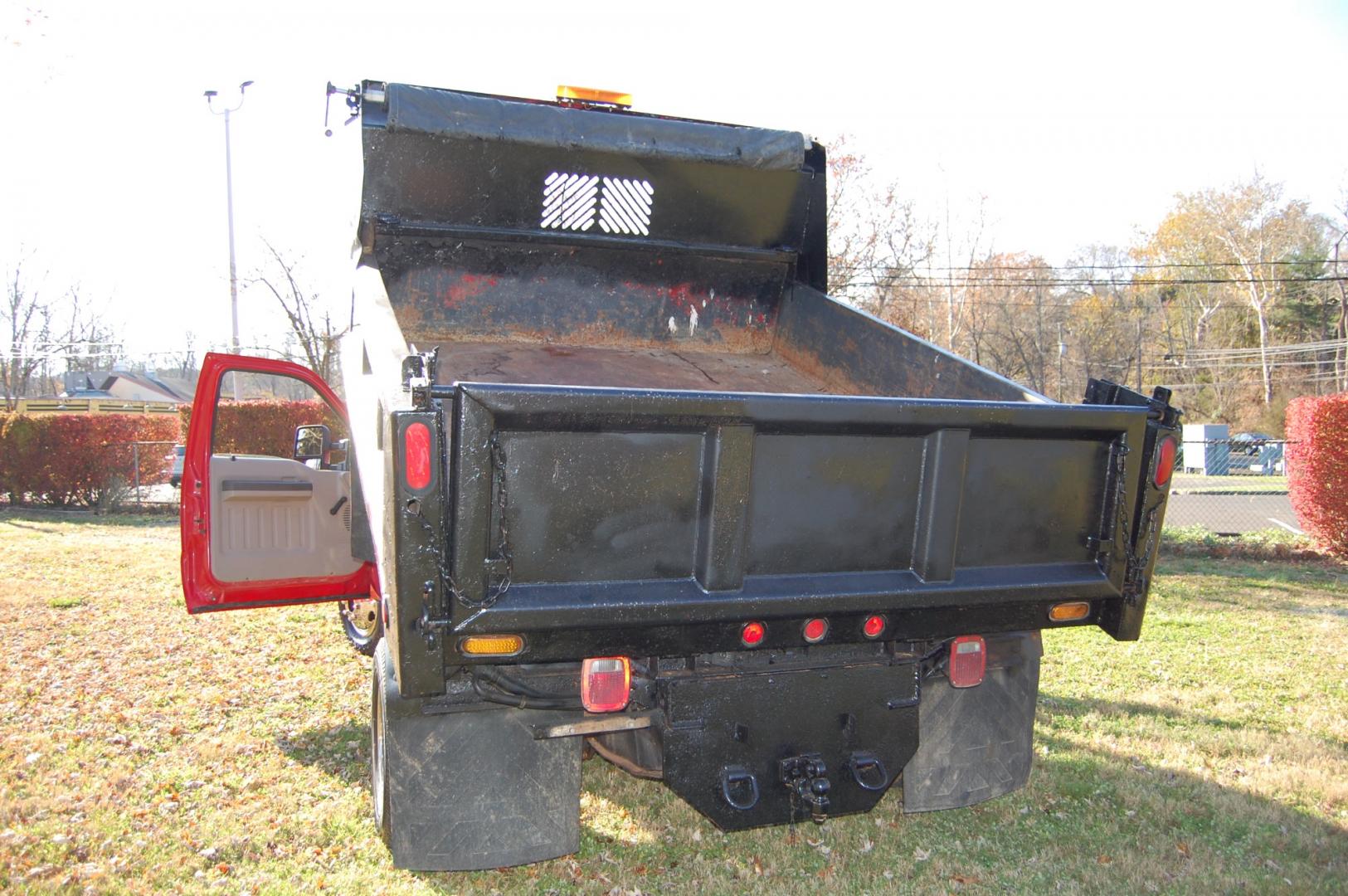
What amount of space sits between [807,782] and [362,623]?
279 cm

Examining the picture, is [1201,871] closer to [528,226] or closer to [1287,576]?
[528,226]

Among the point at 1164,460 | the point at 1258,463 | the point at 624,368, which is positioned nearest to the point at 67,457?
the point at 624,368

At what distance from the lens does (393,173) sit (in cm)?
416

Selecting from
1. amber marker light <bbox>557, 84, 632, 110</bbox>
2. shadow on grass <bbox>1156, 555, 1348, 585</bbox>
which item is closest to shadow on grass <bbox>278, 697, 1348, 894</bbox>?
amber marker light <bbox>557, 84, 632, 110</bbox>

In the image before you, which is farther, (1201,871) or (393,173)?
(393,173)

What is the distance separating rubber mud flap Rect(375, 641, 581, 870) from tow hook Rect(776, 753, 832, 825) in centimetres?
65

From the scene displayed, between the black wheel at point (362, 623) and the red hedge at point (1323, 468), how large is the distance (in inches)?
385

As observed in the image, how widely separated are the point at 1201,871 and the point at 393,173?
408 cm

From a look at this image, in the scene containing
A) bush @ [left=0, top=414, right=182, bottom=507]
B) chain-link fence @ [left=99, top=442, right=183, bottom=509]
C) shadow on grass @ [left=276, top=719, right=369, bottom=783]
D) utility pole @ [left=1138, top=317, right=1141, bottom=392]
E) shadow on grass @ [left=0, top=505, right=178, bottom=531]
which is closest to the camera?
shadow on grass @ [left=276, top=719, right=369, bottom=783]

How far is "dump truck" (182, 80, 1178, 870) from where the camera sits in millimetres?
2436

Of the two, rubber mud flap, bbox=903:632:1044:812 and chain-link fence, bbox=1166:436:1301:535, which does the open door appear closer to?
rubber mud flap, bbox=903:632:1044:812

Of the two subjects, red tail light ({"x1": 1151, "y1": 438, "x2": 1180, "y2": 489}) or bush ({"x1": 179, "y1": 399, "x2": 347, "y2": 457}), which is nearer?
red tail light ({"x1": 1151, "y1": 438, "x2": 1180, "y2": 489})

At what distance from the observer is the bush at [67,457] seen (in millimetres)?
14602

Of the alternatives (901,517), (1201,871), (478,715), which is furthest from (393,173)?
(1201,871)
